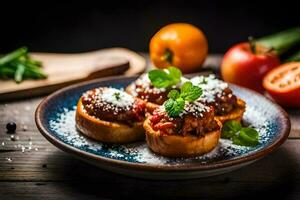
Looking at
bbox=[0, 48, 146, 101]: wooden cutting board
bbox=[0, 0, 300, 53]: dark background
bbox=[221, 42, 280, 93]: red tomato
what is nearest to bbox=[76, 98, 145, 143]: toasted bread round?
bbox=[0, 48, 146, 101]: wooden cutting board

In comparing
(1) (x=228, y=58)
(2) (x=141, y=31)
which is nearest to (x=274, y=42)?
(1) (x=228, y=58)

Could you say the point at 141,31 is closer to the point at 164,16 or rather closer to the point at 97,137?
the point at 164,16

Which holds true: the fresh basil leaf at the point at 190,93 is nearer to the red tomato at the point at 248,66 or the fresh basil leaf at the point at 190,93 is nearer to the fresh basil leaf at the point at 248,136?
the fresh basil leaf at the point at 248,136

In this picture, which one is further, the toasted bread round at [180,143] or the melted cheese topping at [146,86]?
the melted cheese topping at [146,86]

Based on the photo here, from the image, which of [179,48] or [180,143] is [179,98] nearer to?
[180,143]

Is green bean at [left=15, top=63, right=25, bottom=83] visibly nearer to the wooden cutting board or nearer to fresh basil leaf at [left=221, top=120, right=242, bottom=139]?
the wooden cutting board

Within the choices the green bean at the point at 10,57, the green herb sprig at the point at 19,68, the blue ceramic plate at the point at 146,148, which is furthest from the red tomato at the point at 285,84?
the green bean at the point at 10,57
